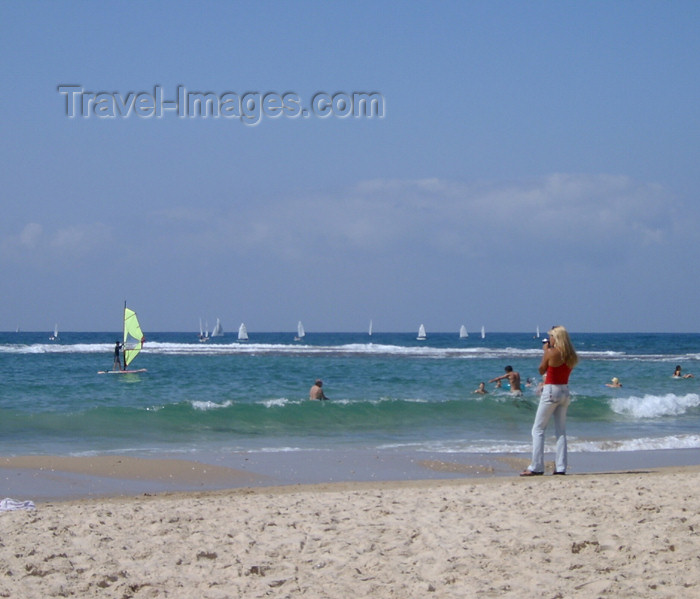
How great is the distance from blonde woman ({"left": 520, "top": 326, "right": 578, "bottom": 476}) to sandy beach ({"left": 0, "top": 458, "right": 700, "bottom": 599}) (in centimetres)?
161

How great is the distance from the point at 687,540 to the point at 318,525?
2408mm

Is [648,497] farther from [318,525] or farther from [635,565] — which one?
[318,525]

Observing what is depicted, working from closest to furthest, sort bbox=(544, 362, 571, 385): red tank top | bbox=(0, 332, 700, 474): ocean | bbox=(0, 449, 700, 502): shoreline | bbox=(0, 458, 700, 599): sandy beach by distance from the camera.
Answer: bbox=(0, 458, 700, 599): sandy beach → bbox=(544, 362, 571, 385): red tank top → bbox=(0, 449, 700, 502): shoreline → bbox=(0, 332, 700, 474): ocean

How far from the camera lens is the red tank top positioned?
27.6 ft

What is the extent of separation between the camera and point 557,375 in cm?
844

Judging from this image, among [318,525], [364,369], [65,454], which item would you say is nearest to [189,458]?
[65,454]

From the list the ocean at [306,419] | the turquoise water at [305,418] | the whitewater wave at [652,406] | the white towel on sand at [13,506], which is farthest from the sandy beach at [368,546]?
the whitewater wave at [652,406]

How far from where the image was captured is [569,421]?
16.7m

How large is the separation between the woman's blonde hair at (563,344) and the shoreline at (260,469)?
137 centimetres

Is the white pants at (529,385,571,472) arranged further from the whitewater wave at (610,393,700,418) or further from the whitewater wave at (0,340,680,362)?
the whitewater wave at (0,340,680,362)

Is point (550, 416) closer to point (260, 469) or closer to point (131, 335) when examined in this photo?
point (260, 469)

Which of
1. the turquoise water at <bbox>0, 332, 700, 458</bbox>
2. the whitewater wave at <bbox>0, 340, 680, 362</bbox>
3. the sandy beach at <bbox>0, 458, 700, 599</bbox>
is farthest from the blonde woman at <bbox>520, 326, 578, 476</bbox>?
the whitewater wave at <bbox>0, 340, 680, 362</bbox>

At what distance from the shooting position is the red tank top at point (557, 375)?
27.6 feet

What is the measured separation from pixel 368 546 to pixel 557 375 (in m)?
3.78
